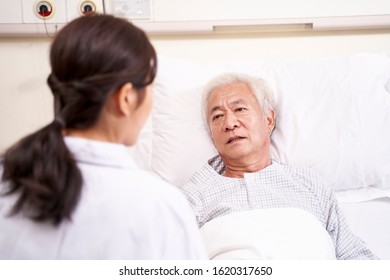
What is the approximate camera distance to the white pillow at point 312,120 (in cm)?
117

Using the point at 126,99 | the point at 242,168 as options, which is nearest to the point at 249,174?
the point at 242,168

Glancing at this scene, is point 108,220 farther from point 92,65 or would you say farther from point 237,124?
point 237,124

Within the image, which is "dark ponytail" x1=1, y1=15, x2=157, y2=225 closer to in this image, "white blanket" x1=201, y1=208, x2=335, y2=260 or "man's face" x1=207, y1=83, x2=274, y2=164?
"white blanket" x1=201, y1=208, x2=335, y2=260

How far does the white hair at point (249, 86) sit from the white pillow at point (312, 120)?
0.20 ft

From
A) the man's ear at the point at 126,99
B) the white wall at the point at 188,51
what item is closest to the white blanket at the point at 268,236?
the man's ear at the point at 126,99

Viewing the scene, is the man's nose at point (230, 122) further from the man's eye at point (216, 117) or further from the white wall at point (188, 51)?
the white wall at point (188, 51)

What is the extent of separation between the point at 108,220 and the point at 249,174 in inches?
23.8

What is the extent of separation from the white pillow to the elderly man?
0.20 feet

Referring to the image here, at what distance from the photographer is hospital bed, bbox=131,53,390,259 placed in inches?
46.2

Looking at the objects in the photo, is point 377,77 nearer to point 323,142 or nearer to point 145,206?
point 323,142

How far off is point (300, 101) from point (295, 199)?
0.36m

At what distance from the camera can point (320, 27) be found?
1.37 metres

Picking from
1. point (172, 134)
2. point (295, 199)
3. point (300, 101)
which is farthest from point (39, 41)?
point (295, 199)

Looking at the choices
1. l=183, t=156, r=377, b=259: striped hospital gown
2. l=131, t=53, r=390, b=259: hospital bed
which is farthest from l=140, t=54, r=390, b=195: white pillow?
l=183, t=156, r=377, b=259: striped hospital gown
